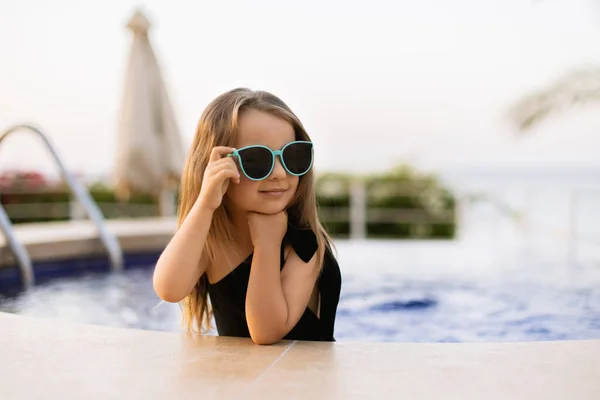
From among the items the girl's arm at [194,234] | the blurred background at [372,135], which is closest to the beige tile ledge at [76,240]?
the blurred background at [372,135]

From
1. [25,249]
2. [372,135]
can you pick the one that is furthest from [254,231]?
[372,135]

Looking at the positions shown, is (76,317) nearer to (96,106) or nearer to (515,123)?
A: (515,123)

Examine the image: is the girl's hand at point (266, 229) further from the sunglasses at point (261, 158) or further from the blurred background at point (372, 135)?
the blurred background at point (372, 135)

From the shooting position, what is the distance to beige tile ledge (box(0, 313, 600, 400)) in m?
1.16

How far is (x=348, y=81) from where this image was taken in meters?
16.6

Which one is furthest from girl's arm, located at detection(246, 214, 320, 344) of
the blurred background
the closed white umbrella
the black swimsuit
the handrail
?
the closed white umbrella

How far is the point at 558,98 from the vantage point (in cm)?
916

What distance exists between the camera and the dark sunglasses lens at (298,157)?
5.04ft

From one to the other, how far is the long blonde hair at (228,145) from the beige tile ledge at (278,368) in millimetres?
298

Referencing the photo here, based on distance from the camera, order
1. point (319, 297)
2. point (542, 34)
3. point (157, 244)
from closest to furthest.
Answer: point (319, 297), point (157, 244), point (542, 34)

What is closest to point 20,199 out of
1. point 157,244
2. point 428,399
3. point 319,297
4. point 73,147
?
point 73,147

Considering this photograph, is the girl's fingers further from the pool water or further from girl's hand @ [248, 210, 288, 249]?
the pool water

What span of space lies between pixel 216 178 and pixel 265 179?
0.47 ft

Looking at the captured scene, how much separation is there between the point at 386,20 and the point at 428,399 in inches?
583
